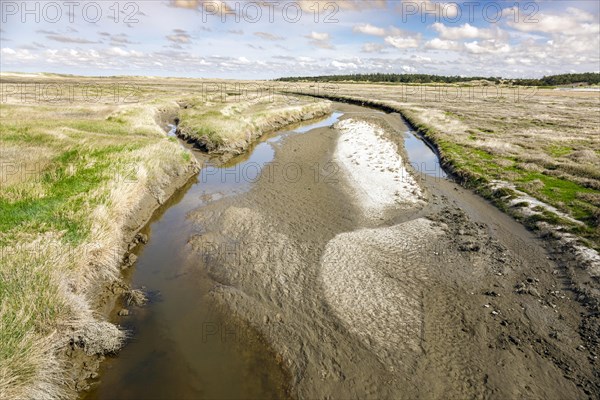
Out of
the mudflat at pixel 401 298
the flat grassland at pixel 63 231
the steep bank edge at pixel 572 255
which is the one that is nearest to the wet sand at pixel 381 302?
the mudflat at pixel 401 298

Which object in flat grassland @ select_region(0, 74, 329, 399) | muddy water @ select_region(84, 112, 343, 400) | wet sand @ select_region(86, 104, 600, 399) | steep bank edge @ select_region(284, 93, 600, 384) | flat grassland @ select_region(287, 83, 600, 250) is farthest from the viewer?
flat grassland @ select_region(287, 83, 600, 250)

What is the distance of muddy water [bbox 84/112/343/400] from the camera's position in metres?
10.2

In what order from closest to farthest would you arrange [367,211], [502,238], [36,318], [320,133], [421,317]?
[36,318] → [421,317] → [502,238] → [367,211] → [320,133]

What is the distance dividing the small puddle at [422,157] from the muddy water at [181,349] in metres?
24.0

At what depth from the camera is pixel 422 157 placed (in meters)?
39.2

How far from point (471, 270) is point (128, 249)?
1670 cm

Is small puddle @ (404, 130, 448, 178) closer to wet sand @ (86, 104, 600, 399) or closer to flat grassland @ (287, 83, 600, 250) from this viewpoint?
flat grassland @ (287, 83, 600, 250)

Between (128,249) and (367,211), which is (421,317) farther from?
(128,249)

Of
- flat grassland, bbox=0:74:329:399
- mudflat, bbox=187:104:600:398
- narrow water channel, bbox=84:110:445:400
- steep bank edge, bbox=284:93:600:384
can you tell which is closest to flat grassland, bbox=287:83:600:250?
steep bank edge, bbox=284:93:600:384

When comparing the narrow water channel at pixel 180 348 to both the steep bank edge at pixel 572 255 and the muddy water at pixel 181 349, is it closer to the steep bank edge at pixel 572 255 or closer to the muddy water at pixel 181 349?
the muddy water at pixel 181 349

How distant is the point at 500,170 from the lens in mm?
31000

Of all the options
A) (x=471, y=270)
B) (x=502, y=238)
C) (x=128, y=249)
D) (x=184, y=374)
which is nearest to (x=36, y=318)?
(x=184, y=374)

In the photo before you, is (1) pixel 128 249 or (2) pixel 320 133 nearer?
(1) pixel 128 249

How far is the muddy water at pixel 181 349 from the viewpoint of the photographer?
33.5ft
